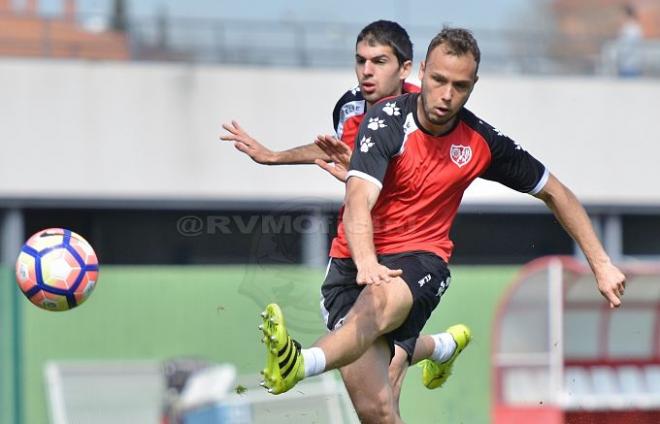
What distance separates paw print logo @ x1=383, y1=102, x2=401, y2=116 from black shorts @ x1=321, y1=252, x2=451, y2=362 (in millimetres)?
708

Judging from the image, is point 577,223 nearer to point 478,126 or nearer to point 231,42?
point 478,126

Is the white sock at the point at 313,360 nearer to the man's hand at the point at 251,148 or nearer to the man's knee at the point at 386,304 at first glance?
the man's knee at the point at 386,304

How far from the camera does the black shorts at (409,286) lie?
21.4ft

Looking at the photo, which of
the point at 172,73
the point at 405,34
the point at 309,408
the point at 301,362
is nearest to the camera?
the point at 301,362

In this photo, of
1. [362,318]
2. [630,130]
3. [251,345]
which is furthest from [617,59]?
[362,318]

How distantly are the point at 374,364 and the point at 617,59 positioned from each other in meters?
13.9

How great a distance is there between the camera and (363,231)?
6.07 metres

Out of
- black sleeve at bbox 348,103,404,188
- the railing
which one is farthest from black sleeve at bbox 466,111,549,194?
the railing

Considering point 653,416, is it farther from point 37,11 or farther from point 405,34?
point 37,11

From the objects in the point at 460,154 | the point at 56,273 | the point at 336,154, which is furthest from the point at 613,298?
the point at 56,273

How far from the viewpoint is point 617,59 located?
19422mm

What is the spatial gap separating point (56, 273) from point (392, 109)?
8.09ft

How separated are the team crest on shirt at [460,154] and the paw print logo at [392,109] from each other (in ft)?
1.08

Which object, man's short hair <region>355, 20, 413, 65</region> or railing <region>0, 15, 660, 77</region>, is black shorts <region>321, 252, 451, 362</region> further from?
railing <region>0, 15, 660, 77</region>
